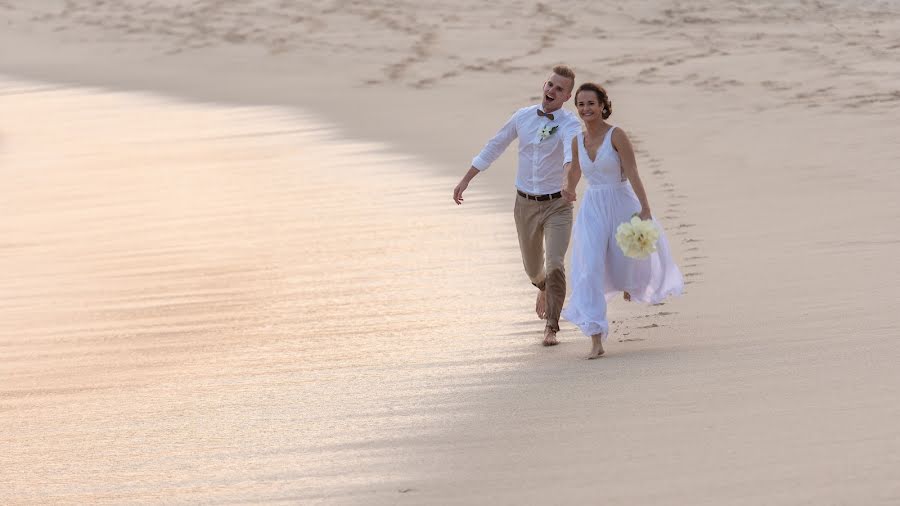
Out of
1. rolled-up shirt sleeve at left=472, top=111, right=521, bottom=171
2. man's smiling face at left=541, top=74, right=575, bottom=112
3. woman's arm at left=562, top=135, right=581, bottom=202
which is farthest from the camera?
rolled-up shirt sleeve at left=472, top=111, right=521, bottom=171

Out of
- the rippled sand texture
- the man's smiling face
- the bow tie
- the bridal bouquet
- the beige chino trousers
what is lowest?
the rippled sand texture

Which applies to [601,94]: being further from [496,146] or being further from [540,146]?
[496,146]

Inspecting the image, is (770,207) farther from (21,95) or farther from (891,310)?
(21,95)

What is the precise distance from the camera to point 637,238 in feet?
22.5

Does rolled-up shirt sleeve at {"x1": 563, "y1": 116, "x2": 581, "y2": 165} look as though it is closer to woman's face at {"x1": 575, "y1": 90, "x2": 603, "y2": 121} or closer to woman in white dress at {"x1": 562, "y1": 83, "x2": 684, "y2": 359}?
woman in white dress at {"x1": 562, "y1": 83, "x2": 684, "y2": 359}

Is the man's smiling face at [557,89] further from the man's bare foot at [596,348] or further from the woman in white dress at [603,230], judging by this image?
the man's bare foot at [596,348]

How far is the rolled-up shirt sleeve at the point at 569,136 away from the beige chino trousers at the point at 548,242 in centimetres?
28

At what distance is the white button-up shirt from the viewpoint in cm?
748

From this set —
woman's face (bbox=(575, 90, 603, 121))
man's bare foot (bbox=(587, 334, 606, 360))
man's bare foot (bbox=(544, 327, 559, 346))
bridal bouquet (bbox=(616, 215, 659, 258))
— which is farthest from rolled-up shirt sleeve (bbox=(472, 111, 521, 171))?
man's bare foot (bbox=(587, 334, 606, 360))

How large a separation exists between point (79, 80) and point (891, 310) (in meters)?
16.1

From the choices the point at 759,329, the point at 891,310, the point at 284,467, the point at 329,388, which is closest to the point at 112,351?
the point at 329,388

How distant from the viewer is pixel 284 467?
548cm

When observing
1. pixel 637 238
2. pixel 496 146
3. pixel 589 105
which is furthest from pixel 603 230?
pixel 496 146

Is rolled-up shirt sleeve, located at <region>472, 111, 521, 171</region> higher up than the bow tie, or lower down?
lower down
